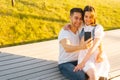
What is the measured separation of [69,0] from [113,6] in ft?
7.72

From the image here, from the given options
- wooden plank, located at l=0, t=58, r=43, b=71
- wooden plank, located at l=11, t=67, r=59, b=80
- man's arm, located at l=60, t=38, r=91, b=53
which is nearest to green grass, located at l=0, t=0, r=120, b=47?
wooden plank, located at l=0, t=58, r=43, b=71

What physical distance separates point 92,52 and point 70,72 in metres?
0.42

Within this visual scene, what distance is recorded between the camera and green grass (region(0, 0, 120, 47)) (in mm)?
8203

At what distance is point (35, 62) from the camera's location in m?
5.16

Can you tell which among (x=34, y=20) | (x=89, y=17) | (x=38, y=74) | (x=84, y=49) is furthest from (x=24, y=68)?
(x=34, y=20)

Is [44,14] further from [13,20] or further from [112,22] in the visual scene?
[112,22]

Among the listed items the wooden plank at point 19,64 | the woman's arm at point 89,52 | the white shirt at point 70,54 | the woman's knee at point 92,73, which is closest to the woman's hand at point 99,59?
the woman's arm at point 89,52

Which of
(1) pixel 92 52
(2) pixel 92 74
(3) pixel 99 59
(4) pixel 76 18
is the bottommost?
(2) pixel 92 74

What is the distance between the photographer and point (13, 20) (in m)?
8.64

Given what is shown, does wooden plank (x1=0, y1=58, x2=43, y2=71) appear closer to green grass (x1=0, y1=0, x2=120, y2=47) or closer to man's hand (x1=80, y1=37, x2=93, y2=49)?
man's hand (x1=80, y1=37, x2=93, y2=49)

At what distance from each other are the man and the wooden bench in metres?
0.19

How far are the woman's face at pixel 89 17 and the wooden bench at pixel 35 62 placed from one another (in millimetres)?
901

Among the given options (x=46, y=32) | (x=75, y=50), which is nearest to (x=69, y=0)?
(x=46, y=32)

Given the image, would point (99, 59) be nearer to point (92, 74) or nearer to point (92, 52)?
point (92, 52)
